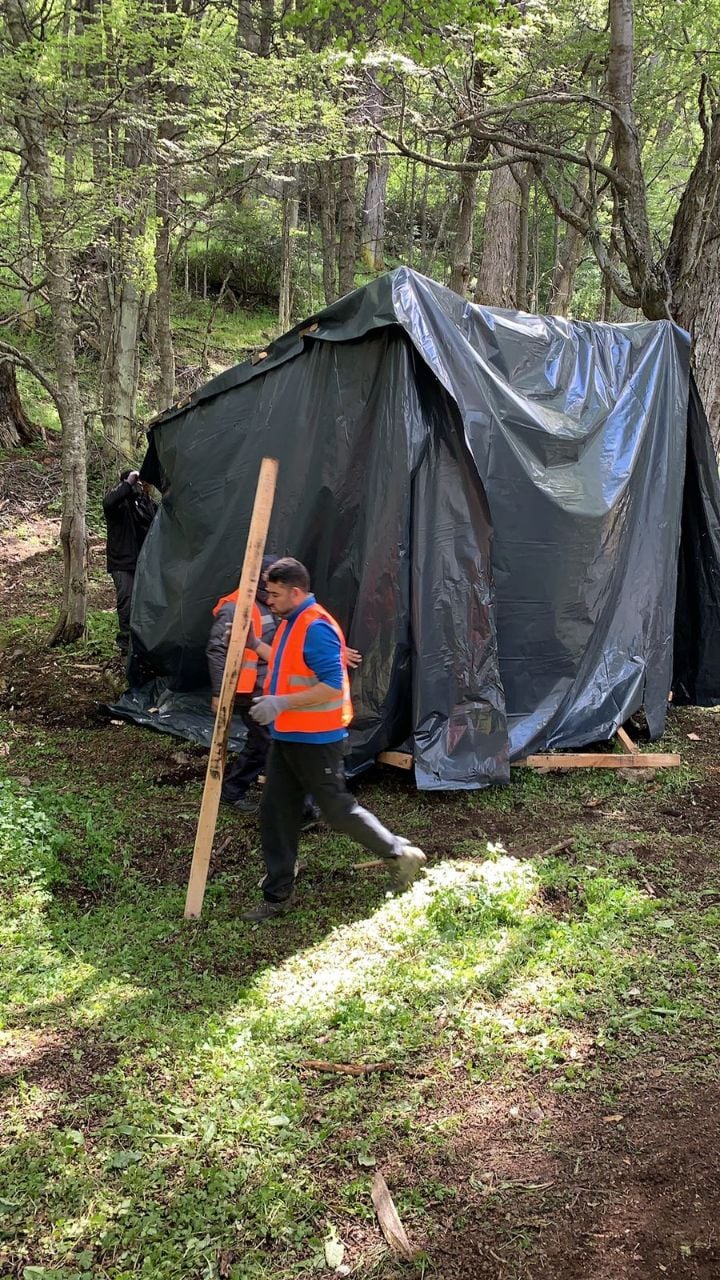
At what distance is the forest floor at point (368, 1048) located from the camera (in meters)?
2.15

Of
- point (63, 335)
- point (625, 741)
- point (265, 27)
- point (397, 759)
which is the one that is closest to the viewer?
point (397, 759)

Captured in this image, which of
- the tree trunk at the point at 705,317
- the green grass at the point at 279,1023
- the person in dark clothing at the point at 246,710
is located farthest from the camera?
the tree trunk at the point at 705,317

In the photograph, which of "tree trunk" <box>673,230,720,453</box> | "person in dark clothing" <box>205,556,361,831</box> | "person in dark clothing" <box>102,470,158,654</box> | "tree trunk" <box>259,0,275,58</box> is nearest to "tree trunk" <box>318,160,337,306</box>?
"tree trunk" <box>259,0,275,58</box>

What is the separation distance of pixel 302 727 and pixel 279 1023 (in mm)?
1163

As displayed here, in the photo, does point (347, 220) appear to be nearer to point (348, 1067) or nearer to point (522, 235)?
point (522, 235)

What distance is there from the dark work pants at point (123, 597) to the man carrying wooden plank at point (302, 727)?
14.2ft

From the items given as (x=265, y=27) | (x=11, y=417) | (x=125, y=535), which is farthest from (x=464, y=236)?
(x=11, y=417)

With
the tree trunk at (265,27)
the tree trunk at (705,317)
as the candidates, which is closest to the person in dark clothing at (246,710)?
the tree trunk at (705,317)

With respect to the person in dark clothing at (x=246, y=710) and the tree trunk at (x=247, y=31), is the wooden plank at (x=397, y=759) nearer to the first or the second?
the person in dark clothing at (x=246, y=710)

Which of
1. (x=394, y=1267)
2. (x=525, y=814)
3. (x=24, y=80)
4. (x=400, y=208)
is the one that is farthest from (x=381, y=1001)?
(x=400, y=208)

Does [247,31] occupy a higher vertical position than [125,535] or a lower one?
higher

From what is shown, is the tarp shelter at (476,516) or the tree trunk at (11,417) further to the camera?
the tree trunk at (11,417)

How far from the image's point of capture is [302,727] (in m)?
3.63

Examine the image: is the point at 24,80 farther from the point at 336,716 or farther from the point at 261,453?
the point at 336,716
